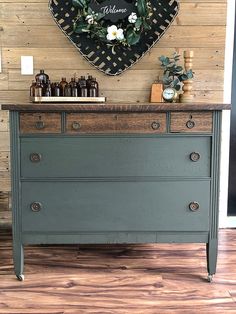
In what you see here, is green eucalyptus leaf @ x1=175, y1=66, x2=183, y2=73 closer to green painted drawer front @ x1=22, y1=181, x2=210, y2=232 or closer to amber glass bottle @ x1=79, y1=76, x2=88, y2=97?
amber glass bottle @ x1=79, y1=76, x2=88, y2=97

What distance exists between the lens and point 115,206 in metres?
2.31

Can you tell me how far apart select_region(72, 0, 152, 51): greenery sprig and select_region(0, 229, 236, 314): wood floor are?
1.42 meters

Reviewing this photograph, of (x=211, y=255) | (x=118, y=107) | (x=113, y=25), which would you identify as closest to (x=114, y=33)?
(x=113, y=25)

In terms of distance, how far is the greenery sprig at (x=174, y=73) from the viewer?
2.71 m

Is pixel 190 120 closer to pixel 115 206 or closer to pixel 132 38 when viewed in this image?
pixel 115 206

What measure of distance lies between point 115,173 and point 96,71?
997 mm

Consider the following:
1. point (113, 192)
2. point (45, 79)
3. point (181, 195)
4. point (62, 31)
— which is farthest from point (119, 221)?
point (62, 31)

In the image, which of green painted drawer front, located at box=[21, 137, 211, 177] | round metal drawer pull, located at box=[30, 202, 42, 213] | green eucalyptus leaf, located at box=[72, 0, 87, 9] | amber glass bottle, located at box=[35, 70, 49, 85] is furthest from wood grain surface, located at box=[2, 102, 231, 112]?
green eucalyptus leaf, located at box=[72, 0, 87, 9]

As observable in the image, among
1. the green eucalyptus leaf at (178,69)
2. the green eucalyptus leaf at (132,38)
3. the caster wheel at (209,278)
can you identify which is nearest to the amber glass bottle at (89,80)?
the green eucalyptus leaf at (132,38)

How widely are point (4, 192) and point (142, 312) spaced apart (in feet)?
4.98

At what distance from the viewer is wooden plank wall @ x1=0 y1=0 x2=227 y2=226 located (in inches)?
116

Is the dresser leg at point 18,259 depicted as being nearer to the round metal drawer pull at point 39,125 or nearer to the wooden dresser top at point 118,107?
the round metal drawer pull at point 39,125

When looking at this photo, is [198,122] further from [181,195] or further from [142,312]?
[142,312]

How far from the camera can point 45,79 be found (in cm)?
279
